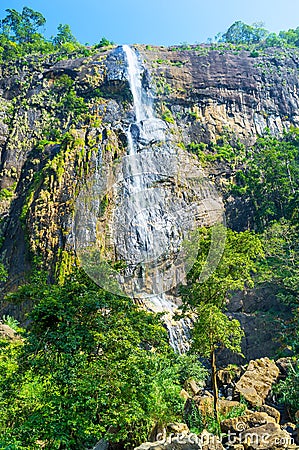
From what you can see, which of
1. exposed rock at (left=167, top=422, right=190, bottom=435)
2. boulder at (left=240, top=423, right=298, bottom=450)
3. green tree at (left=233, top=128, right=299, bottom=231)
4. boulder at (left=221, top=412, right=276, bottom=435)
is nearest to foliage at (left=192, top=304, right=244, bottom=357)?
boulder at (left=221, top=412, right=276, bottom=435)

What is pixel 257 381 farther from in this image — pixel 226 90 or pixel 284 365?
pixel 226 90

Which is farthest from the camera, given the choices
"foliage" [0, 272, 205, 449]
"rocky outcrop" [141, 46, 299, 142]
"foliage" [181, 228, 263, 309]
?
"rocky outcrop" [141, 46, 299, 142]

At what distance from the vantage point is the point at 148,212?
21.0 m

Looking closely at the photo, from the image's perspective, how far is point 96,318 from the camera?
6977 mm

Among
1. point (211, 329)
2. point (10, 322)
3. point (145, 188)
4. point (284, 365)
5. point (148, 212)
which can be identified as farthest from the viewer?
point (145, 188)

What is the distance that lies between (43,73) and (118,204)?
56.9ft

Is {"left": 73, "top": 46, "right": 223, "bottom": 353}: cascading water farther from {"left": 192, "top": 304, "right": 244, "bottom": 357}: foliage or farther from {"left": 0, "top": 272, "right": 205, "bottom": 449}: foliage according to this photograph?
{"left": 0, "top": 272, "right": 205, "bottom": 449}: foliage

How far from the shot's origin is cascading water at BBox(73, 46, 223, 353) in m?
18.8

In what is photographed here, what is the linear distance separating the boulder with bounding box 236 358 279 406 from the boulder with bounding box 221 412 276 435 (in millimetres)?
2663

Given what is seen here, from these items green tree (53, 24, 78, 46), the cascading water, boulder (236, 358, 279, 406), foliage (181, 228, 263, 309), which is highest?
green tree (53, 24, 78, 46)

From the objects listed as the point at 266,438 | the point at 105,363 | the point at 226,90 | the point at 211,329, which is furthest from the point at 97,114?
the point at 266,438

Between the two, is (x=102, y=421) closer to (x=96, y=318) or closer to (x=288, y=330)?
(x=96, y=318)

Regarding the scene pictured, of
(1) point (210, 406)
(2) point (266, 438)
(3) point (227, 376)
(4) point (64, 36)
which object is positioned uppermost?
(4) point (64, 36)

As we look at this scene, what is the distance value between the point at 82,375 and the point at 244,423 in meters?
4.07
